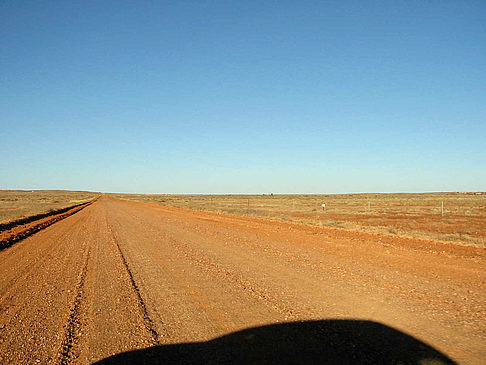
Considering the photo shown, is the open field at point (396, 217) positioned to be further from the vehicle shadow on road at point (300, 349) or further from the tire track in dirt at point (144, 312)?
the tire track in dirt at point (144, 312)

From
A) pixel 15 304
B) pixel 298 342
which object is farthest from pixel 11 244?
pixel 298 342

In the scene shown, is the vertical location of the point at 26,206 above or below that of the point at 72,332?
above

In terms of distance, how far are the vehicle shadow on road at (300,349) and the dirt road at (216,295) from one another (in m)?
0.19

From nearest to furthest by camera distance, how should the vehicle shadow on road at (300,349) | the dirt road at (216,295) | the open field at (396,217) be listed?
1. the vehicle shadow on road at (300,349)
2. the dirt road at (216,295)
3. the open field at (396,217)

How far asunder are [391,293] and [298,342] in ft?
9.71

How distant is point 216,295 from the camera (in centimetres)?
620

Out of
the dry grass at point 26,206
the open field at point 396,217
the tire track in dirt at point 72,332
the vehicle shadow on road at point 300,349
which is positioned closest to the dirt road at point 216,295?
the tire track in dirt at point 72,332

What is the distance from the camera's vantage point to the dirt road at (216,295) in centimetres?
445

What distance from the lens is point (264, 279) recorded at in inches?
289

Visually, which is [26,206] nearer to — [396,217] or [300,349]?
[396,217]

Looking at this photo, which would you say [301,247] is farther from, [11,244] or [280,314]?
[11,244]

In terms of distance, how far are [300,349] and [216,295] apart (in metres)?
2.42

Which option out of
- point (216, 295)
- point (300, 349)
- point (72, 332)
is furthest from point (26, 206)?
point (300, 349)

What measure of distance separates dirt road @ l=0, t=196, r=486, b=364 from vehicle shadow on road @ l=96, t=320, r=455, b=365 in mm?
193
